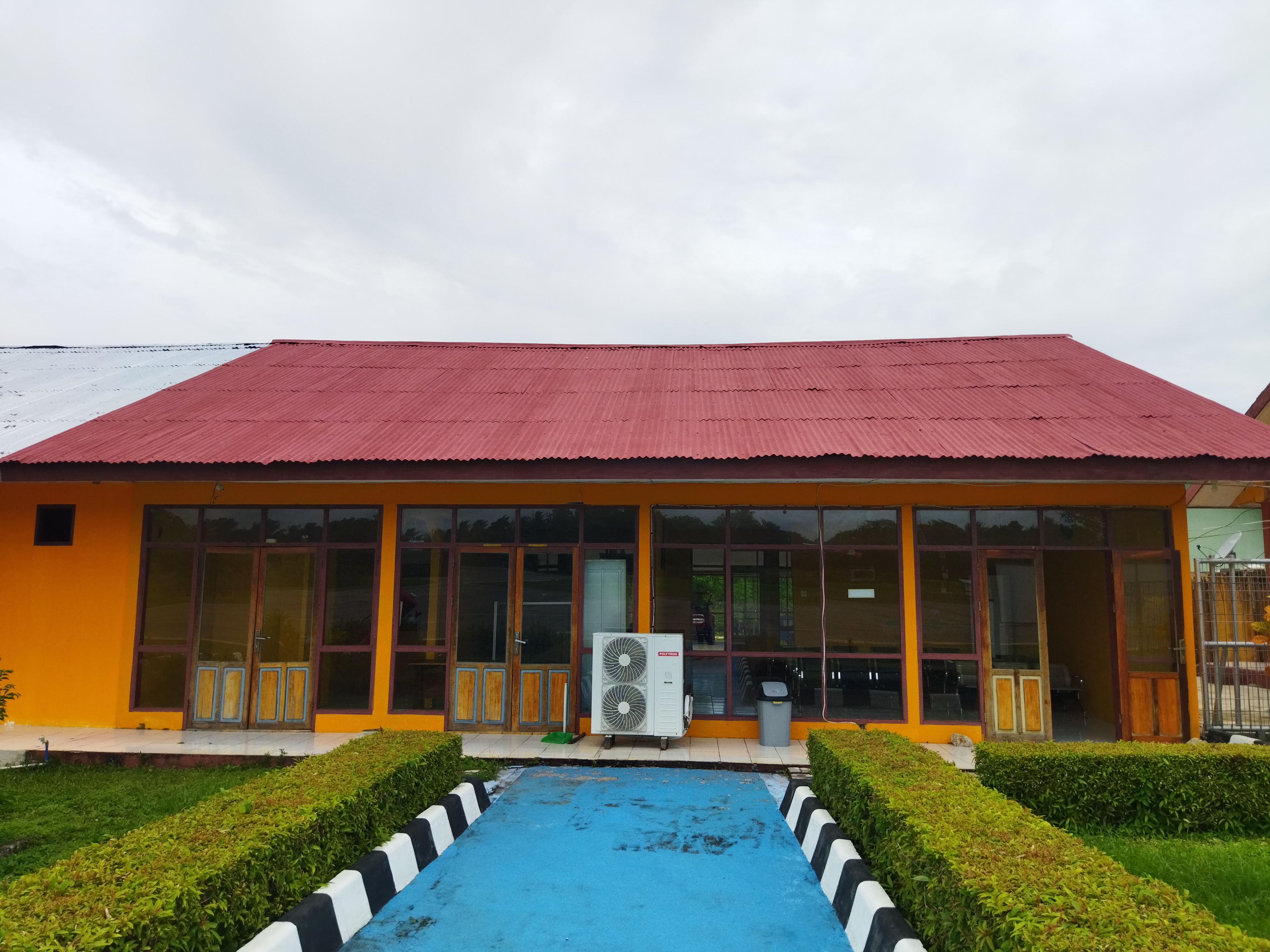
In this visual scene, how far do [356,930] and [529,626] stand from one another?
537 cm

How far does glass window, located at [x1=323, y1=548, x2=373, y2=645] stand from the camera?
9773 millimetres

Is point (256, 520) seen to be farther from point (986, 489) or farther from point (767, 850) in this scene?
point (986, 489)

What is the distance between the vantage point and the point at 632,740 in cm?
911

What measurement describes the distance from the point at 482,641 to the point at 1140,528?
26.0 ft

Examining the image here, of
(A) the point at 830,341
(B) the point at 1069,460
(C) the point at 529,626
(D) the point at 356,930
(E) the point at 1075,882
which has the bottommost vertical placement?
(D) the point at 356,930

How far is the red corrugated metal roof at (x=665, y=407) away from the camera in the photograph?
9016 millimetres

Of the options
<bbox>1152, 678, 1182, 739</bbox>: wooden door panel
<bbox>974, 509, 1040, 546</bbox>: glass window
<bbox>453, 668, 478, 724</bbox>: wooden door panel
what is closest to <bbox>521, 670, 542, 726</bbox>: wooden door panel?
<bbox>453, 668, 478, 724</bbox>: wooden door panel

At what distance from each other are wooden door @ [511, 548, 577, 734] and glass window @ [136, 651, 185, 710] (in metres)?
4.12

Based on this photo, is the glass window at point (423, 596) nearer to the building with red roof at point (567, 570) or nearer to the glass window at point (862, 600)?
the building with red roof at point (567, 570)

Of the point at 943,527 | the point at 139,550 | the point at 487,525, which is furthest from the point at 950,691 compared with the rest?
the point at 139,550

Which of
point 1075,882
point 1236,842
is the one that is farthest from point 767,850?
point 1236,842

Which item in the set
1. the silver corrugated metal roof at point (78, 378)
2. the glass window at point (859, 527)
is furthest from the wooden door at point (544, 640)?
the silver corrugated metal roof at point (78, 378)

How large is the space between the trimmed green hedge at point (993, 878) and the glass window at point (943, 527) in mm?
4266

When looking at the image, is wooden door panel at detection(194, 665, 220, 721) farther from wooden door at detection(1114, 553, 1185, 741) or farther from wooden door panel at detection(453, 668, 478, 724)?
wooden door at detection(1114, 553, 1185, 741)
